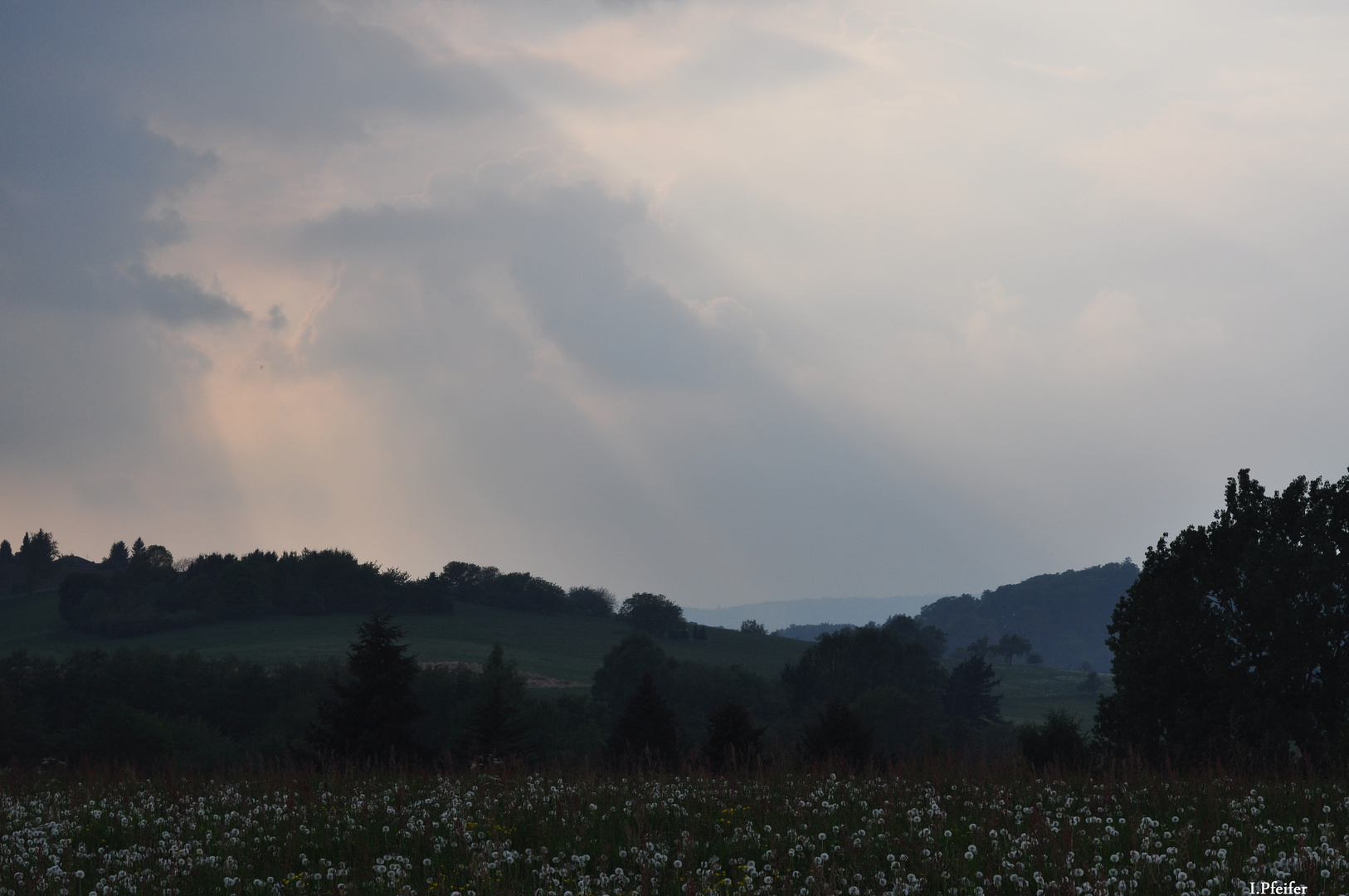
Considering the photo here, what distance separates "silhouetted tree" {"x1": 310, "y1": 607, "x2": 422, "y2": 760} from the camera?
178 ft

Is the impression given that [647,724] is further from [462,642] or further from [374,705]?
[462,642]

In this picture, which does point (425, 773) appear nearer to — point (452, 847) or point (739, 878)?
point (452, 847)

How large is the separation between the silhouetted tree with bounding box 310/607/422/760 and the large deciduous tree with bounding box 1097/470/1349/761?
40.1 m

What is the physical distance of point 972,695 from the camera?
147250 mm

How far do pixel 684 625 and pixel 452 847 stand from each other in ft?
627

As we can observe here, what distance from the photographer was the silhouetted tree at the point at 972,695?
5728 inches

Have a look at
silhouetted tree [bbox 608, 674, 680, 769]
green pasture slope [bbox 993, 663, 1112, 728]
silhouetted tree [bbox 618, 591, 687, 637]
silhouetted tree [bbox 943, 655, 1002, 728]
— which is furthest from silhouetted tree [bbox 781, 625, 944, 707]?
silhouetted tree [bbox 608, 674, 680, 769]

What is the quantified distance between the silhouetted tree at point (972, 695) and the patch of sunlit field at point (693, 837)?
143m

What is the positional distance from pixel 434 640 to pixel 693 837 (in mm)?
152816

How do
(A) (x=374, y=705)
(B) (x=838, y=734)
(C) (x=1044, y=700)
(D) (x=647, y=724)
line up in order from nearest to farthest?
(B) (x=838, y=734) < (A) (x=374, y=705) < (D) (x=647, y=724) < (C) (x=1044, y=700)

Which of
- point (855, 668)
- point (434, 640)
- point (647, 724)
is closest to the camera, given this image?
point (647, 724)

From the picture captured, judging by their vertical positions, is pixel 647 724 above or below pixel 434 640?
below

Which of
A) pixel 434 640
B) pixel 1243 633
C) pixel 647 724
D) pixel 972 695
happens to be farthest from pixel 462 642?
pixel 1243 633

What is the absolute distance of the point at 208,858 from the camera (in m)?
9.68
